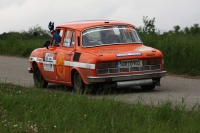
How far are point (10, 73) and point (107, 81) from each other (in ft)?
23.8

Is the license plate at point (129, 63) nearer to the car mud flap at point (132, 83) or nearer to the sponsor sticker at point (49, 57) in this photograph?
the car mud flap at point (132, 83)

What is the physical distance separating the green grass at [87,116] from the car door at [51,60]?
12.2 feet

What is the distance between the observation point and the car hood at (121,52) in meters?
14.9

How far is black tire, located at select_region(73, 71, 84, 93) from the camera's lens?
1554 cm

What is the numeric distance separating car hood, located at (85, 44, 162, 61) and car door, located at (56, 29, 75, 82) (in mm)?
550

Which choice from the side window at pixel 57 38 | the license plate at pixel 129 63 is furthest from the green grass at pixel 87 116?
the side window at pixel 57 38

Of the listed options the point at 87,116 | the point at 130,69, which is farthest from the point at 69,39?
the point at 87,116

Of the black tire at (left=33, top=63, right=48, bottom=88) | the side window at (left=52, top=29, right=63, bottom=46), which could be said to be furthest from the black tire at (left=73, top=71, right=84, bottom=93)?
the black tire at (left=33, top=63, right=48, bottom=88)

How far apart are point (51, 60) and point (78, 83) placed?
136 centimetres

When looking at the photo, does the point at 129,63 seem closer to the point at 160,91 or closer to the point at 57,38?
the point at 160,91

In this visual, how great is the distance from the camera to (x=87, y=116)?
11.1 metres

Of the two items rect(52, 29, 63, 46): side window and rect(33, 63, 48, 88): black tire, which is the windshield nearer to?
rect(52, 29, 63, 46): side window

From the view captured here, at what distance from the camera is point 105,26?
1628 cm

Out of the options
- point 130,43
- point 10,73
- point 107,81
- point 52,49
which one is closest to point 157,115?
point 107,81
